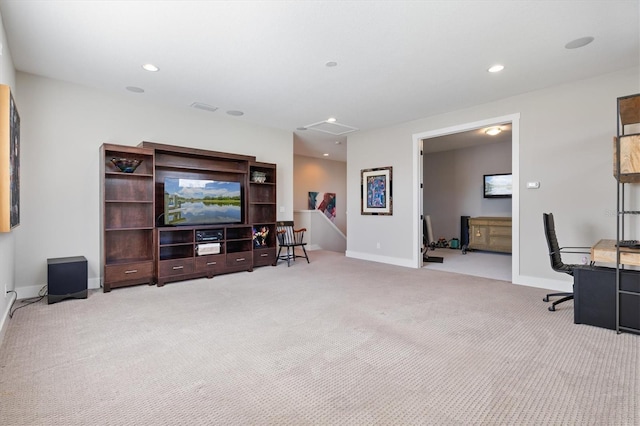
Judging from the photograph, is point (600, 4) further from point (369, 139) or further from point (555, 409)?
point (369, 139)

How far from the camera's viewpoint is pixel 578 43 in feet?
10.1

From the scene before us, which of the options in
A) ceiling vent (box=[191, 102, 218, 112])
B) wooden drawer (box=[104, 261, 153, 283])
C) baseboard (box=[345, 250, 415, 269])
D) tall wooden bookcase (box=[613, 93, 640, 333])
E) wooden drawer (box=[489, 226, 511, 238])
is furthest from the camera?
wooden drawer (box=[489, 226, 511, 238])

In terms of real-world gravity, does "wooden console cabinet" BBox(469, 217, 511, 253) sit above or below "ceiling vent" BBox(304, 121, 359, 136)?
below

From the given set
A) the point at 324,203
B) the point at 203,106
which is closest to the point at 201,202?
the point at 203,106

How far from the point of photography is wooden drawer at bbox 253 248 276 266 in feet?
18.5

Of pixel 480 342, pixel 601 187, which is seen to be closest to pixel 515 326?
pixel 480 342

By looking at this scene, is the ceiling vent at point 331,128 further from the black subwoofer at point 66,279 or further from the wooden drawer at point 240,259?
the black subwoofer at point 66,279

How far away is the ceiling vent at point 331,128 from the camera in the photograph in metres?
6.10

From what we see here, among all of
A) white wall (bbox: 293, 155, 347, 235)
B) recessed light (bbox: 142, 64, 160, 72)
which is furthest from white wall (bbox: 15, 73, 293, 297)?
white wall (bbox: 293, 155, 347, 235)

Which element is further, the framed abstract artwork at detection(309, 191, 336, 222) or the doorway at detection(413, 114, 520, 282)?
the framed abstract artwork at detection(309, 191, 336, 222)

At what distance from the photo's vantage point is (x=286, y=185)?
6629 mm

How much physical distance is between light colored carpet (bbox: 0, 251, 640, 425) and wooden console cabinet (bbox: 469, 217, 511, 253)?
3.99m

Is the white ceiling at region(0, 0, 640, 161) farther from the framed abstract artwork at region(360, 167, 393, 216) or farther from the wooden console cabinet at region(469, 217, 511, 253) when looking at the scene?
the wooden console cabinet at region(469, 217, 511, 253)

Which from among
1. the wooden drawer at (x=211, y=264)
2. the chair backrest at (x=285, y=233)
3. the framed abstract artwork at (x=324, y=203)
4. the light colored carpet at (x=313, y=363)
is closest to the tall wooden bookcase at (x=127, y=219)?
the light colored carpet at (x=313, y=363)
